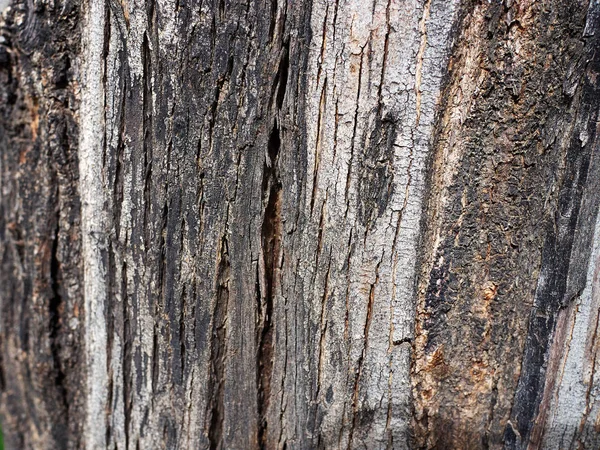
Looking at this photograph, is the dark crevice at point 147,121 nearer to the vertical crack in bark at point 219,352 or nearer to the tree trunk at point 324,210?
the tree trunk at point 324,210

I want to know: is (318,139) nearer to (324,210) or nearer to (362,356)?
(324,210)

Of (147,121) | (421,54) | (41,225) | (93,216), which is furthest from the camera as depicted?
(41,225)

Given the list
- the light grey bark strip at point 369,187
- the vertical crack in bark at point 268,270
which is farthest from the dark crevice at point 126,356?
the light grey bark strip at point 369,187

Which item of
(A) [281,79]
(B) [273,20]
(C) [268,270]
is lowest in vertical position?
(C) [268,270]

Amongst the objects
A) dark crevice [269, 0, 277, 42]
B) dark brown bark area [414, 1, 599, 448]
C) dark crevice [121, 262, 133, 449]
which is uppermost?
dark crevice [269, 0, 277, 42]

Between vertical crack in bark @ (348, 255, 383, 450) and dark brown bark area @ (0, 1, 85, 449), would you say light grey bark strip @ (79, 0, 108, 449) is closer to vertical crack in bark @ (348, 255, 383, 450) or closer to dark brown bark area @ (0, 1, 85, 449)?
dark brown bark area @ (0, 1, 85, 449)

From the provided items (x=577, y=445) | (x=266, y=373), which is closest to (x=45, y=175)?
(x=266, y=373)

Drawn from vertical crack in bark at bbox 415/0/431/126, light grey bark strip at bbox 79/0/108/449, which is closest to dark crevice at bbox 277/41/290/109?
vertical crack in bark at bbox 415/0/431/126

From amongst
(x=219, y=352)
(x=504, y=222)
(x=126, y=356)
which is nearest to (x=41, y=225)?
(x=126, y=356)
